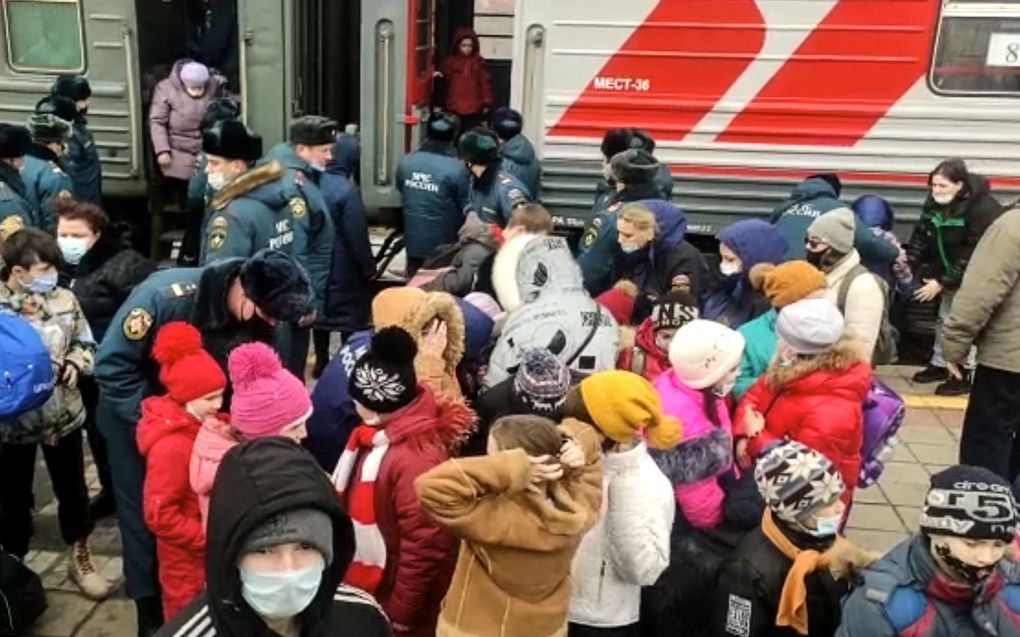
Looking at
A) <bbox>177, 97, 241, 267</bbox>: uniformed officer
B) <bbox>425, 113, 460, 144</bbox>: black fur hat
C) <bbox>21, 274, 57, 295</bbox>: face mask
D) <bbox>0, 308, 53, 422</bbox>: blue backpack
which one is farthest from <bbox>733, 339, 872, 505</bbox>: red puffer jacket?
<bbox>177, 97, 241, 267</bbox>: uniformed officer

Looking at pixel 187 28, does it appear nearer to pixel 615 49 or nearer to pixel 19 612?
pixel 615 49

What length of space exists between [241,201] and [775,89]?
385 centimetres

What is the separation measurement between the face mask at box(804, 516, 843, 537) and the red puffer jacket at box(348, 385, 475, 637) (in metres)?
0.99

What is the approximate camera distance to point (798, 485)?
2.70m

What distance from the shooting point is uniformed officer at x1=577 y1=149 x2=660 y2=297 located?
5.15 meters

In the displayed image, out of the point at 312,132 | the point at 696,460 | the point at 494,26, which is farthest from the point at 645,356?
the point at 494,26

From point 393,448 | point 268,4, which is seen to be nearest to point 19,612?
point 393,448

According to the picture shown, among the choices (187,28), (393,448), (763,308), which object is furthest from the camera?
(187,28)

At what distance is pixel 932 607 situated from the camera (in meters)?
2.42

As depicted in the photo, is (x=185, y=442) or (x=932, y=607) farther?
(x=185, y=442)

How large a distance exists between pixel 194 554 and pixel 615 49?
4865 mm

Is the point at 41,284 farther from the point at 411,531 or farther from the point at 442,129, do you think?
the point at 442,129

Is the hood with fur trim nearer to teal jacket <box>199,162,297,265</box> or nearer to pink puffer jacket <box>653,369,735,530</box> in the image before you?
pink puffer jacket <box>653,369,735,530</box>

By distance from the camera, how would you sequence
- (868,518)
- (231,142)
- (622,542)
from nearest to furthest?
1. (622,542)
2. (231,142)
3. (868,518)
